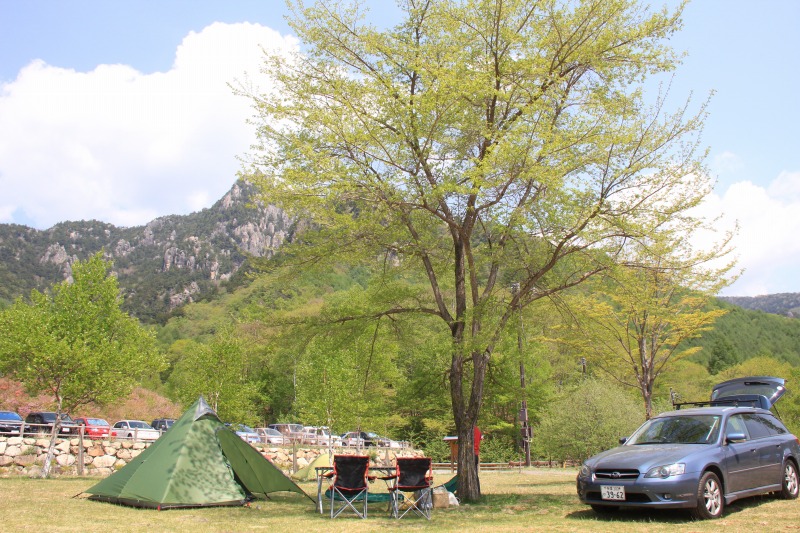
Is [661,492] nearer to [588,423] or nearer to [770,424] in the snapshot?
[770,424]

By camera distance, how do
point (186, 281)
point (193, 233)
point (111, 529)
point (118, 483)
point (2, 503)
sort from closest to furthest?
1. point (111, 529)
2. point (2, 503)
3. point (118, 483)
4. point (186, 281)
5. point (193, 233)

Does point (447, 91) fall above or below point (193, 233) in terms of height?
below

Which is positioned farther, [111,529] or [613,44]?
[613,44]

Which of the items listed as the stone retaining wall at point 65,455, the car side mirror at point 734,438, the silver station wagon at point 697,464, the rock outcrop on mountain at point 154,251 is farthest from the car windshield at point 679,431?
the rock outcrop on mountain at point 154,251

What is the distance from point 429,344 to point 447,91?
→ 819 centimetres

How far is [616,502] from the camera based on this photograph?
A: 7.36 m

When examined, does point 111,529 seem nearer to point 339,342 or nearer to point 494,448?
point 339,342

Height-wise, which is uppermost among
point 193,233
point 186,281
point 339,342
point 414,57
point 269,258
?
point 193,233

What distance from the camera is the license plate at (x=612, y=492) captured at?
7.30 meters

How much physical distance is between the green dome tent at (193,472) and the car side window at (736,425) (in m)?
7.90

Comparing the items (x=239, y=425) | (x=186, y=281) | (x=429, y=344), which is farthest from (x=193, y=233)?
(x=429, y=344)

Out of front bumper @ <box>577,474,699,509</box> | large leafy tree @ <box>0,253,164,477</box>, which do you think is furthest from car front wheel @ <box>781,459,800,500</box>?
large leafy tree @ <box>0,253,164,477</box>

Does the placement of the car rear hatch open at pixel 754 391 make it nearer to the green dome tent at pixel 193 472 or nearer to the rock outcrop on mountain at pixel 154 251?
the green dome tent at pixel 193 472

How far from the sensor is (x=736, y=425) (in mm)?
8344
